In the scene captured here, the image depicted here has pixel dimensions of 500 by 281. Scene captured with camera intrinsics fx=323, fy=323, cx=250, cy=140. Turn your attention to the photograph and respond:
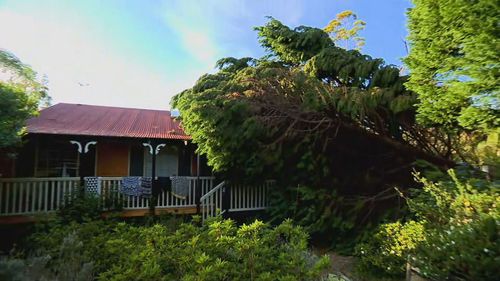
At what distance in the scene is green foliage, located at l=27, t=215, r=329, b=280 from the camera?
3270 millimetres

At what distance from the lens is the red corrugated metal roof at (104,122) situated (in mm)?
10469

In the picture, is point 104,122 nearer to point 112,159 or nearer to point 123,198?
point 112,159

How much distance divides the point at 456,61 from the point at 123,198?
9.18 meters

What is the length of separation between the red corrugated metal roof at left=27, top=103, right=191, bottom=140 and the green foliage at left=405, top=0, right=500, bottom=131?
7981mm

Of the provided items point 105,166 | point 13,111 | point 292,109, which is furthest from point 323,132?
point 105,166

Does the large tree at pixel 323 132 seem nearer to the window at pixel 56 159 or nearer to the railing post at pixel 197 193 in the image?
the railing post at pixel 197 193

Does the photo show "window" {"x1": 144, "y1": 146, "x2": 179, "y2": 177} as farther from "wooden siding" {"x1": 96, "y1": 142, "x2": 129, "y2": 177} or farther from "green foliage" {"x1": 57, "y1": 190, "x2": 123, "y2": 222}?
"green foliage" {"x1": 57, "y1": 190, "x2": 123, "y2": 222}

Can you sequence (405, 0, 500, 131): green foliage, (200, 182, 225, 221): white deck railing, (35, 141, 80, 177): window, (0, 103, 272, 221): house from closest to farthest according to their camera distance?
1. (405, 0, 500, 131): green foliage
2. (0, 103, 272, 221): house
3. (200, 182, 225, 221): white deck railing
4. (35, 141, 80, 177): window

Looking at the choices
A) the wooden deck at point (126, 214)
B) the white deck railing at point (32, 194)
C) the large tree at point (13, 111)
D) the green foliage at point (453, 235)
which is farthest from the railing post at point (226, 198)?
the large tree at point (13, 111)

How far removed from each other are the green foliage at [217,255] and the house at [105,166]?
6.33 meters

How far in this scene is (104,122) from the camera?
1223 cm

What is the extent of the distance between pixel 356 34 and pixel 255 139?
21604mm

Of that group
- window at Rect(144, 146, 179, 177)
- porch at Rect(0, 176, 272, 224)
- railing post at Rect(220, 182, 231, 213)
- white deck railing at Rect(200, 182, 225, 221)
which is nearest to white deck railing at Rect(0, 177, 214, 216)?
porch at Rect(0, 176, 272, 224)

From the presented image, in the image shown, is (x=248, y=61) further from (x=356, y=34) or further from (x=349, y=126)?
(x=356, y=34)
